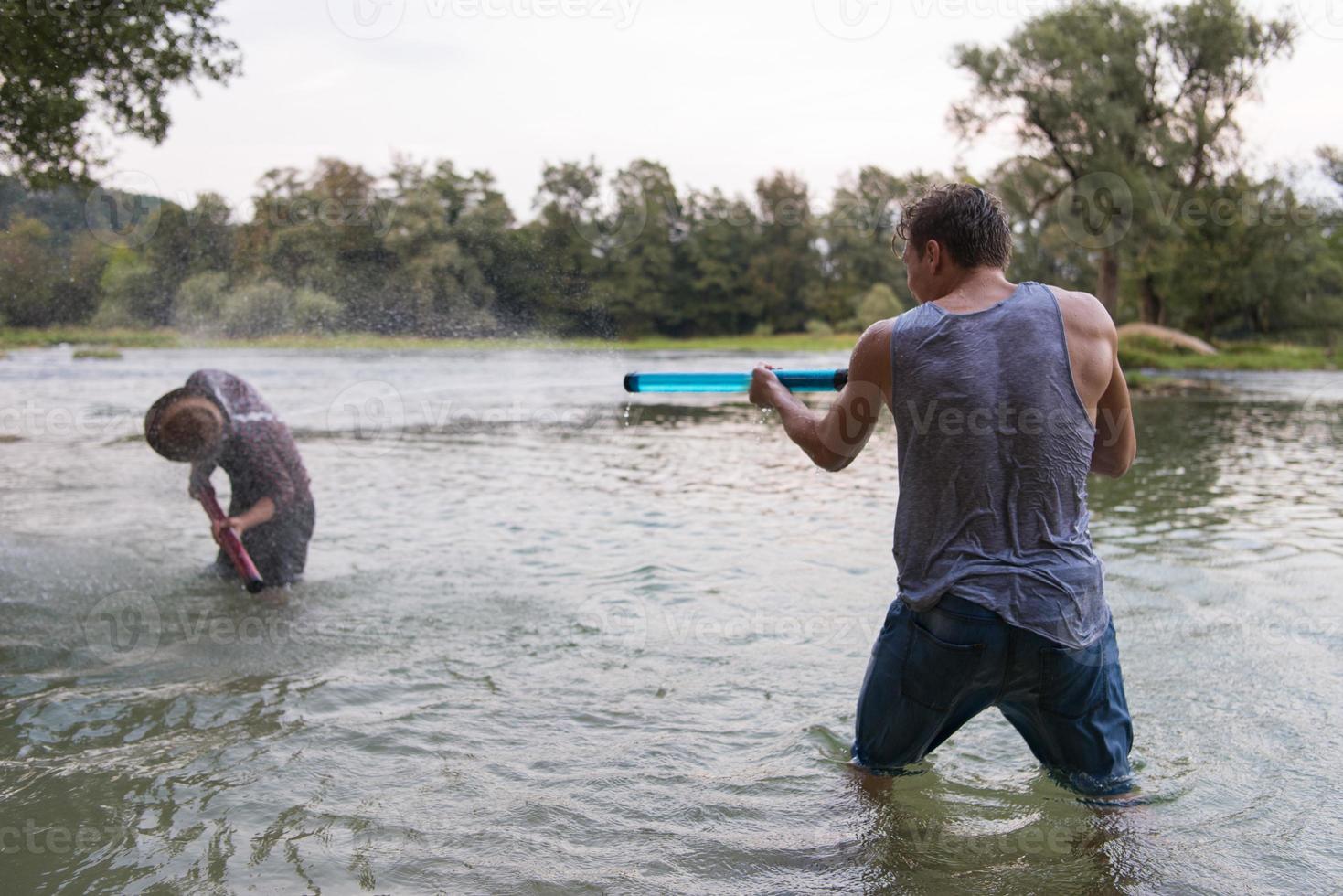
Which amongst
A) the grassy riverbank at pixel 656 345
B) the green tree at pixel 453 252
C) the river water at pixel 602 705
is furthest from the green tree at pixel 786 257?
the river water at pixel 602 705

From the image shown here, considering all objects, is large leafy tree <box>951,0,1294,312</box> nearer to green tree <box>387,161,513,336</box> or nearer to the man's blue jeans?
green tree <box>387,161,513,336</box>

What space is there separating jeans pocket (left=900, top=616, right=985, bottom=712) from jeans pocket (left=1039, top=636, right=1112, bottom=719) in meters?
0.21

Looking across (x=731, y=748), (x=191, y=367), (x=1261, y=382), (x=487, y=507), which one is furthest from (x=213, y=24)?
(x=1261, y=382)

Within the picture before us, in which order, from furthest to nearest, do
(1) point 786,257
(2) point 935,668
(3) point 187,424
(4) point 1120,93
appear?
(1) point 786,257, (4) point 1120,93, (3) point 187,424, (2) point 935,668

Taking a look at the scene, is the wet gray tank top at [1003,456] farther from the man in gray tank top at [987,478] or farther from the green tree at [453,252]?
the green tree at [453,252]

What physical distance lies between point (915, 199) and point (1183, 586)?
17.0 ft

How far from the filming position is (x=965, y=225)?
304 centimetres

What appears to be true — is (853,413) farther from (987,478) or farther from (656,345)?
(656,345)

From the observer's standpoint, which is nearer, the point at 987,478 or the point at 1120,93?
the point at 987,478

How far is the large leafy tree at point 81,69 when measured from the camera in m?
8.08

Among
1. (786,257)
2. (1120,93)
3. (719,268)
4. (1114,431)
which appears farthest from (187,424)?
(786,257)

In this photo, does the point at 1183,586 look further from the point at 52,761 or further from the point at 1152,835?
the point at 52,761

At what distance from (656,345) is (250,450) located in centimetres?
4328

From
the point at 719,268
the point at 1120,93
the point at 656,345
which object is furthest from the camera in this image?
the point at 719,268
